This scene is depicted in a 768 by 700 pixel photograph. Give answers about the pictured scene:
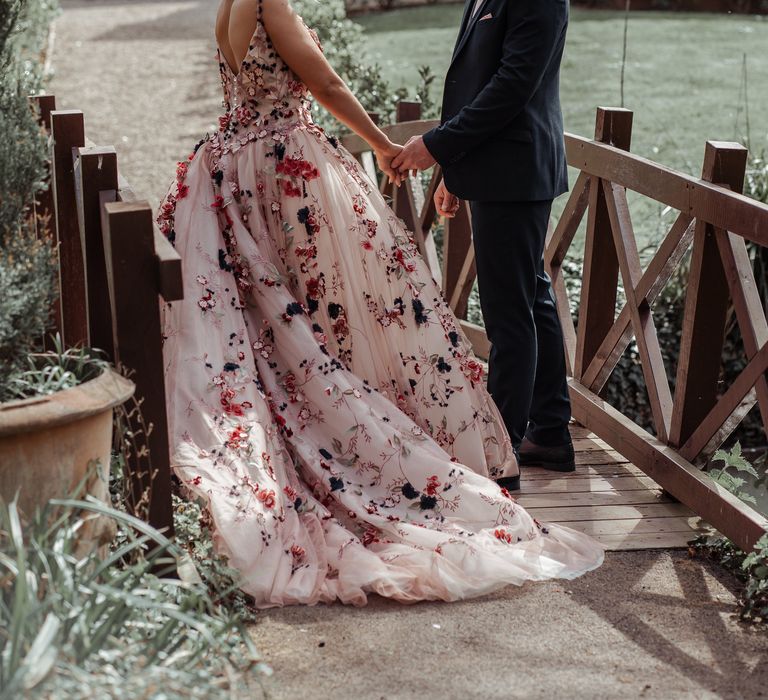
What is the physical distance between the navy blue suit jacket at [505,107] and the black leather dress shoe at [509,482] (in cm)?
93

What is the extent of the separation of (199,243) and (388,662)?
1500mm

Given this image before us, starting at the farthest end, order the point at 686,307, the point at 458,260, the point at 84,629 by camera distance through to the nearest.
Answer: the point at 458,260, the point at 686,307, the point at 84,629

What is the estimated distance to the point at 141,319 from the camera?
103 inches

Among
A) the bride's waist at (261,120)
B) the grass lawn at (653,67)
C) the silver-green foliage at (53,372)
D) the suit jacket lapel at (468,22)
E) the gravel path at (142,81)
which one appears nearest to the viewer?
the silver-green foliage at (53,372)

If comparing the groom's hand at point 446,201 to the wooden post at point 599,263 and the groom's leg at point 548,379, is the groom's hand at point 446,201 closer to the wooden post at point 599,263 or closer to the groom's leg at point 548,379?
the groom's leg at point 548,379

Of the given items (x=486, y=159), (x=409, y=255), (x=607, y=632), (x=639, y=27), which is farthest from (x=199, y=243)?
(x=639, y=27)

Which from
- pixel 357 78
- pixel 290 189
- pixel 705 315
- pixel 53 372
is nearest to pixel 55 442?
pixel 53 372

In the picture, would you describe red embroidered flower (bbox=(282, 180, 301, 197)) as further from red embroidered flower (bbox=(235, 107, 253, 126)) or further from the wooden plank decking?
the wooden plank decking

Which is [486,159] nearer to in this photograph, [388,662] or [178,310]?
[178,310]

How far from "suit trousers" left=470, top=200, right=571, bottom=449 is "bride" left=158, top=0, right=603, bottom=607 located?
0.09m

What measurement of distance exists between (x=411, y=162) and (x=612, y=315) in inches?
42.4

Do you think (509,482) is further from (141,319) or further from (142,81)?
(142,81)

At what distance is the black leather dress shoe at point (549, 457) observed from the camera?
385 cm

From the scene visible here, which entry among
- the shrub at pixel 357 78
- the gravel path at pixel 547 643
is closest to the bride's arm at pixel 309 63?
the gravel path at pixel 547 643
